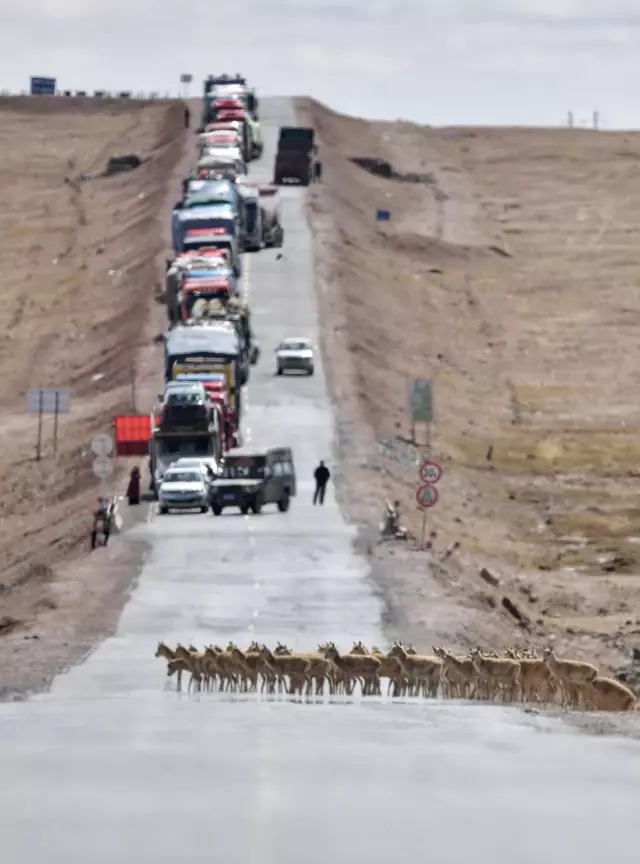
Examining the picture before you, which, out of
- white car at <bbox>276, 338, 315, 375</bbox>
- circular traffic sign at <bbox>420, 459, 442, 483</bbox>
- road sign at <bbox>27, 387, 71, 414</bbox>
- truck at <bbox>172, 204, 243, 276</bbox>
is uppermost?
truck at <bbox>172, 204, 243, 276</bbox>

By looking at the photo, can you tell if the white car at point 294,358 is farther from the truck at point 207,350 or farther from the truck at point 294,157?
the truck at point 294,157

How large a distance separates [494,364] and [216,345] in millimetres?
30625

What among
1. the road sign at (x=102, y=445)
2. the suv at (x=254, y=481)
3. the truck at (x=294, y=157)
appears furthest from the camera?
the truck at (x=294, y=157)

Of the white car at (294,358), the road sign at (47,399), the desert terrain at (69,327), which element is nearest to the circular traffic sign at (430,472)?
the desert terrain at (69,327)

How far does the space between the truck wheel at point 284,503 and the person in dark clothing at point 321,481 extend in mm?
1017

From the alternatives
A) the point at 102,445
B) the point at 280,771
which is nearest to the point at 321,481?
the point at 102,445

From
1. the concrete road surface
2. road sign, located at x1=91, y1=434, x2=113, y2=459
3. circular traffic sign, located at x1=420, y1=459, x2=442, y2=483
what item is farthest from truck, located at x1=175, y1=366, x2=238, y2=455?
the concrete road surface

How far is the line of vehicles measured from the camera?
68.6 metres

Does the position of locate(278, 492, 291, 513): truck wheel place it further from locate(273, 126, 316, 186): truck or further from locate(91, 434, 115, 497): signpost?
locate(273, 126, 316, 186): truck

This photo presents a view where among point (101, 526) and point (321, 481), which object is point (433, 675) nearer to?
point (101, 526)

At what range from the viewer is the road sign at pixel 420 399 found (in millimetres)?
73312

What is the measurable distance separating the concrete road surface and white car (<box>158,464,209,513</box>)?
1508cm

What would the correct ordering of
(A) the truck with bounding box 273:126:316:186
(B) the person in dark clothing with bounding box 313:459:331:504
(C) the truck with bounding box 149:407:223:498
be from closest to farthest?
(B) the person in dark clothing with bounding box 313:459:331:504 < (C) the truck with bounding box 149:407:223:498 < (A) the truck with bounding box 273:126:316:186

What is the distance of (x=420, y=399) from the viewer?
7369 cm
